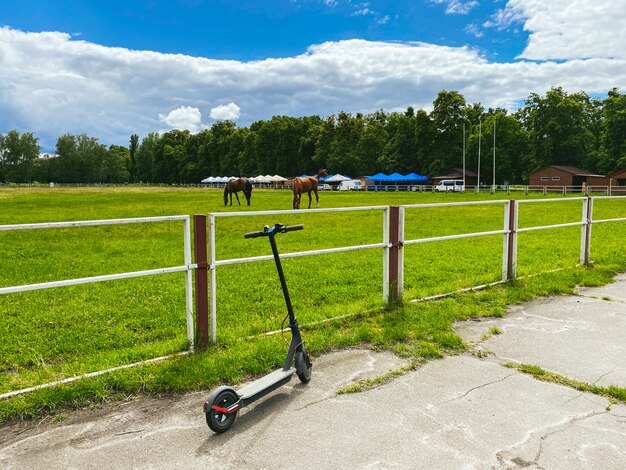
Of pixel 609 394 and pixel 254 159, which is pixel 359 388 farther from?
pixel 254 159

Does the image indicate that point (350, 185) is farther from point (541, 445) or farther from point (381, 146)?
point (541, 445)

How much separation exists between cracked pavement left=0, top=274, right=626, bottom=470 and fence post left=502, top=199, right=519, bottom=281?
3206 millimetres

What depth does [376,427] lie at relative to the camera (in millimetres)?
3268

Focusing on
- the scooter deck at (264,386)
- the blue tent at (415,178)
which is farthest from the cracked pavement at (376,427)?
the blue tent at (415,178)

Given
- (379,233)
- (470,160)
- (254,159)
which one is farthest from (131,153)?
(379,233)

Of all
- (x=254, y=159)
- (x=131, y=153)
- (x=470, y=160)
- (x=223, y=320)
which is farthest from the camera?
(x=131, y=153)

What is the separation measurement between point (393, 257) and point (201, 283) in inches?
99.7

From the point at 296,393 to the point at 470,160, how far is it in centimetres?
8071

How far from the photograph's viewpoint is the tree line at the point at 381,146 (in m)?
74.6

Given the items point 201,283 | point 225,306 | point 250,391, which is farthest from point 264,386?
point 225,306

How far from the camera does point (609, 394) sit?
377cm

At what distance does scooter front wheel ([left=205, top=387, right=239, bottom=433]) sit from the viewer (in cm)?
310

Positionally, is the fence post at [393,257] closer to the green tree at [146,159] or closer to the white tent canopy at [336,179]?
the white tent canopy at [336,179]

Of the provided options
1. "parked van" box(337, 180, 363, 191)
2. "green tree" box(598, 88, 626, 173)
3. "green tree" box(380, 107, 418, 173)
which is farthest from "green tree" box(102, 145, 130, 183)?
"green tree" box(598, 88, 626, 173)
